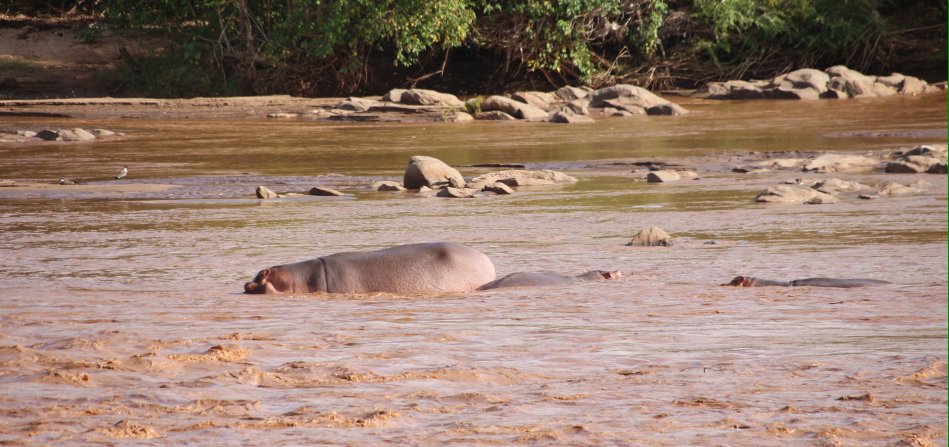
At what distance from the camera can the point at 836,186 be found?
35.3ft

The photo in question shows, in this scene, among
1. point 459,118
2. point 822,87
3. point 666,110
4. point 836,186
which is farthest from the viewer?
point 822,87

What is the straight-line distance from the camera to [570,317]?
5.02 meters

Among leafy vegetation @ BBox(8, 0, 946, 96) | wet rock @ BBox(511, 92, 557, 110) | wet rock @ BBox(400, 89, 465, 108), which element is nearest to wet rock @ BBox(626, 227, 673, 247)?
wet rock @ BBox(400, 89, 465, 108)

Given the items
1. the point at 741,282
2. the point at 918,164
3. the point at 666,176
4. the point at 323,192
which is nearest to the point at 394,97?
the point at 666,176

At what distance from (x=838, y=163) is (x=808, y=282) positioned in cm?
737

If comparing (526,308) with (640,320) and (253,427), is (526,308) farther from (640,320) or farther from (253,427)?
(253,427)

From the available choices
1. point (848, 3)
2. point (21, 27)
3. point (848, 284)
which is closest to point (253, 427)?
point (848, 284)

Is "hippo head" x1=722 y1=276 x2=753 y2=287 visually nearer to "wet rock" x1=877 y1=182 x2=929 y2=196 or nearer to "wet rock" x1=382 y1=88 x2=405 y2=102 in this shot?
"wet rock" x1=877 y1=182 x2=929 y2=196

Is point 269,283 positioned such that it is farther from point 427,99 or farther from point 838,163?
point 427,99

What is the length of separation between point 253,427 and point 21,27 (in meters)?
30.2

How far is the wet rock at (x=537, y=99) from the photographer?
24312 mm

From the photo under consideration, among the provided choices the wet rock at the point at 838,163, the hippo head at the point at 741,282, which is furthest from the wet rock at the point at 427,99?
the hippo head at the point at 741,282

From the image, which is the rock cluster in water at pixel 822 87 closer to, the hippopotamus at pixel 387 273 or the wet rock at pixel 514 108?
the wet rock at pixel 514 108

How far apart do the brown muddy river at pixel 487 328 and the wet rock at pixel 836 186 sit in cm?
48
